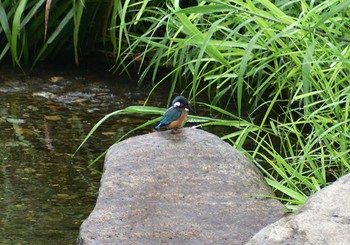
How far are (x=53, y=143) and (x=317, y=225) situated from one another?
2.67 meters

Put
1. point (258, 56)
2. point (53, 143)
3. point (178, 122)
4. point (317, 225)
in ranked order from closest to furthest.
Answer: point (317, 225) → point (178, 122) → point (258, 56) → point (53, 143)

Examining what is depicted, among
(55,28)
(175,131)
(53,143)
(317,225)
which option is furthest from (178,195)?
(55,28)

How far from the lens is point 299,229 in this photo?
2.43 meters

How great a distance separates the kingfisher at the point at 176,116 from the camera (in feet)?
12.4

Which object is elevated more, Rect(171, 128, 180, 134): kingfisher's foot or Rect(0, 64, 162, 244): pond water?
Rect(171, 128, 180, 134): kingfisher's foot

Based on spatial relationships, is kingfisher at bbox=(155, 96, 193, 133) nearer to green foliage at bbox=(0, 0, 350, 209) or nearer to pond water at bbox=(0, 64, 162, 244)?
green foliage at bbox=(0, 0, 350, 209)

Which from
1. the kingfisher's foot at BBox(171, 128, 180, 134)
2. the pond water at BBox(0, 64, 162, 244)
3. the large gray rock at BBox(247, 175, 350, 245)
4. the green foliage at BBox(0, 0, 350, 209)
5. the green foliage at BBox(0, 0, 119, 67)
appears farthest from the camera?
the green foliage at BBox(0, 0, 119, 67)

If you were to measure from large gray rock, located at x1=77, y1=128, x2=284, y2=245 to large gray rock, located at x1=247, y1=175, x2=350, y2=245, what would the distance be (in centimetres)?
51

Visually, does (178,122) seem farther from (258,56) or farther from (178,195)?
(258,56)

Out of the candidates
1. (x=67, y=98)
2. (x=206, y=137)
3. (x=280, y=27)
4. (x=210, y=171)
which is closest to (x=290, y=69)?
(x=280, y=27)

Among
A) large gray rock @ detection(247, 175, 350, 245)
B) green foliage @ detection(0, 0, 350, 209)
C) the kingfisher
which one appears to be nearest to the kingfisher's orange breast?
the kingfisher

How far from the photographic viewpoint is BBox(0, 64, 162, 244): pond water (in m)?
3.95

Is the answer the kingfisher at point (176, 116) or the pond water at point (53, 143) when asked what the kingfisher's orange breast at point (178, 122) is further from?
the pond water at point (53, 143)

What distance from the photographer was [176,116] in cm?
378
